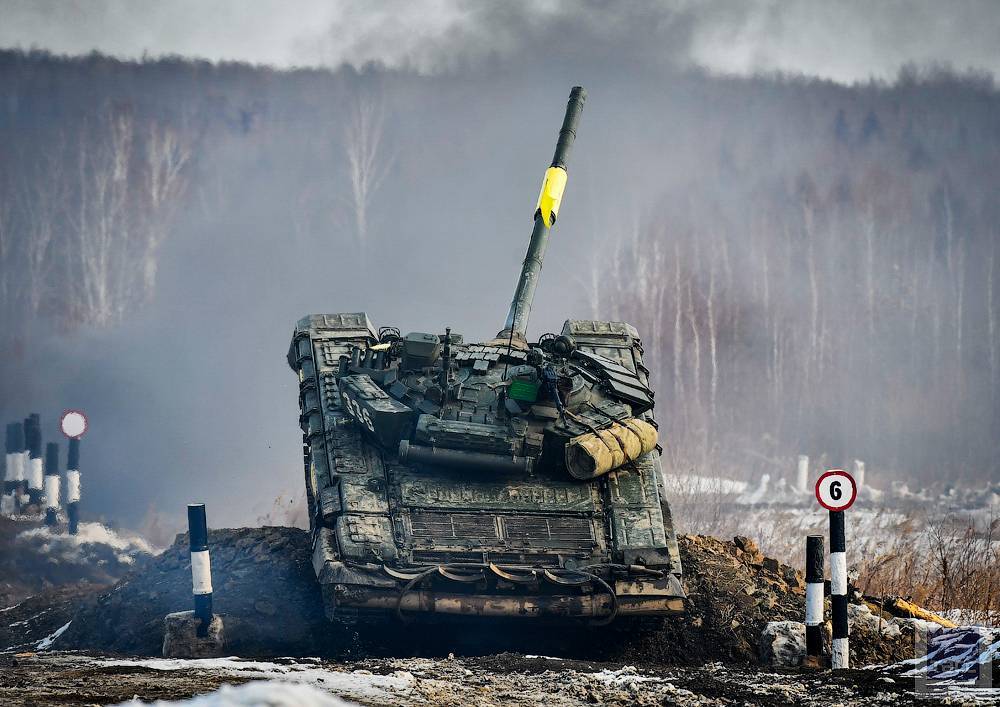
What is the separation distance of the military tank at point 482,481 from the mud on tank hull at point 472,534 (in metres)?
0.02

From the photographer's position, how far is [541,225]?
22641 millimetres

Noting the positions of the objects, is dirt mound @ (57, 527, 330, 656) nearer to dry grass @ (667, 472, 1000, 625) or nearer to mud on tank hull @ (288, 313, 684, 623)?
mud on tank hull @ (288, 313, 684, 623)

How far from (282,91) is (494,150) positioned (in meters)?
5.47

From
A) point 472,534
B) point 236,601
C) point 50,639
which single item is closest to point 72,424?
point 50,639

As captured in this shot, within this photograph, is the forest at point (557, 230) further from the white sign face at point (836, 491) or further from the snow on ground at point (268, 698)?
the snow on ground at point (268, 698)

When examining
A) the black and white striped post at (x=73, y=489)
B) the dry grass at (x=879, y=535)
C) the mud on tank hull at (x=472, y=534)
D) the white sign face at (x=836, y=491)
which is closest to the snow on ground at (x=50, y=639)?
the mud on tank hull at (x=472, y=534)

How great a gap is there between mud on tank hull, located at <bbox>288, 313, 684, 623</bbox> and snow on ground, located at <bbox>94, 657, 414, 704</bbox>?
1.92 metres

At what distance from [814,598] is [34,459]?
15217mm

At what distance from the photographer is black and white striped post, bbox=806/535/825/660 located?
14773 mm

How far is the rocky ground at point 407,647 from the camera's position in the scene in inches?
501

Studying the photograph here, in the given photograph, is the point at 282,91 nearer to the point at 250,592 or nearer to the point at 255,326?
the point at 255,326

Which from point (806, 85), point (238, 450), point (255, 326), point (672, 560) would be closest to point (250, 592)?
point (672, 560)

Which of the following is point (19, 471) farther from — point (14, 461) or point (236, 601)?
point (236, 601)

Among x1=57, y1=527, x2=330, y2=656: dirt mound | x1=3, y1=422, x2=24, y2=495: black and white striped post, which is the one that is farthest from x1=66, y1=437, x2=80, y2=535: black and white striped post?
x1=57, y1=527, x2=330, y2=656: dirt mound
